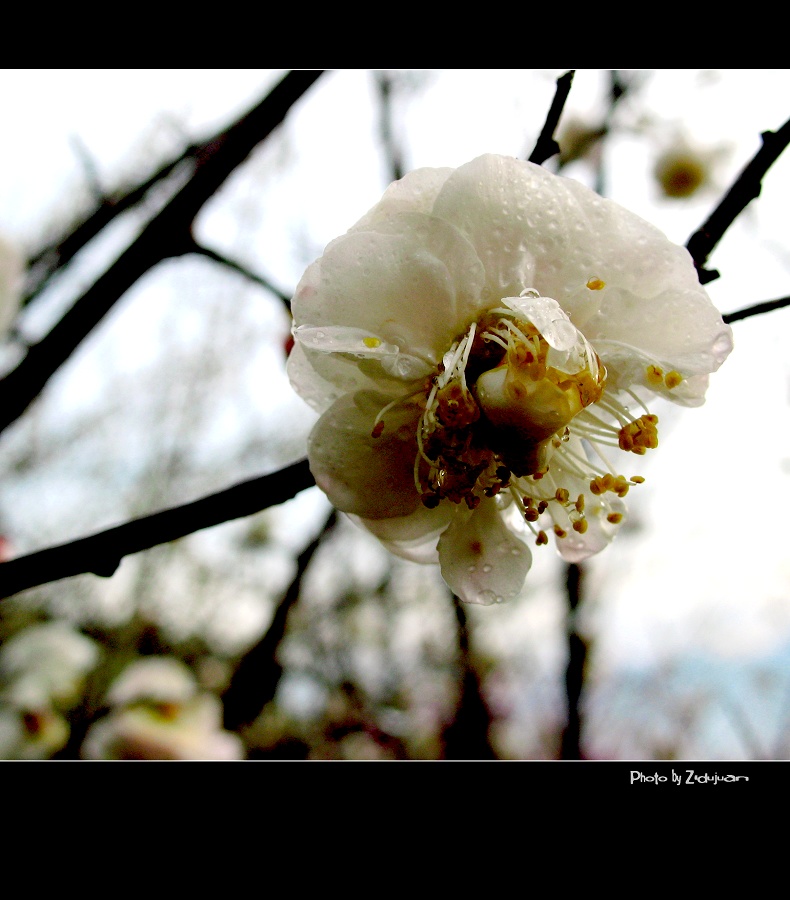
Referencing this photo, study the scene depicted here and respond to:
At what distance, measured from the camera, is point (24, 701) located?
1.33 meters

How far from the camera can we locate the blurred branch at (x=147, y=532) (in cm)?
46

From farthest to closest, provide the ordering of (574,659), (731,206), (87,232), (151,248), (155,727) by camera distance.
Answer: (574,659)
(155,727)
(87,232)
(151,248)
(731,206)

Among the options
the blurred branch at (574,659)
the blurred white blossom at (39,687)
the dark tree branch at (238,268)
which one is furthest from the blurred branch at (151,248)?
the blurred branch at (574,659)

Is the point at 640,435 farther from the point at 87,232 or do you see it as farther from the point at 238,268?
the point at 87,232

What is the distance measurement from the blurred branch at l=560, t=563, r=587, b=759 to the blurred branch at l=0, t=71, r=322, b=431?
181 cm

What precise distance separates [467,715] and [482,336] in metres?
2.10

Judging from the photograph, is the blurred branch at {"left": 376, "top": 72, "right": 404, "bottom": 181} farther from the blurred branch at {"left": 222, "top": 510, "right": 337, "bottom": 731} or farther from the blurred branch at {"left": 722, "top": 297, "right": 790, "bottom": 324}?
the blurred branch at {"left": 722, "top": 297, "right": 790, "bottom": 324}

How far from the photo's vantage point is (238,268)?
2.44 ft

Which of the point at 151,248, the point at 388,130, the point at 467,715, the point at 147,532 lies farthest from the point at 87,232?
the point at 467,715

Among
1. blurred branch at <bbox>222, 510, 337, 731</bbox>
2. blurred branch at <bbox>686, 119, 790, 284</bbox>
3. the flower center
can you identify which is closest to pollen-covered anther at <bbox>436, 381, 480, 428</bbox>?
the flower center

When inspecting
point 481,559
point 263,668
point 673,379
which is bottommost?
point 263,668

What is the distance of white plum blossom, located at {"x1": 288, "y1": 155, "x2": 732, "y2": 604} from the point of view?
1.37 feet
